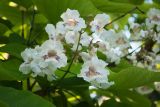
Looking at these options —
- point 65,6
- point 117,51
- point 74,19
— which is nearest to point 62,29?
point 74,19

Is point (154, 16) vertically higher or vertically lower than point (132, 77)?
higher

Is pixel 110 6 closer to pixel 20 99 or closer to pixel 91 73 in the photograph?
pixel 91 73

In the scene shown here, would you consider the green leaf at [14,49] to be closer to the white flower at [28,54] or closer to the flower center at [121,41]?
the white flower at [28,54]

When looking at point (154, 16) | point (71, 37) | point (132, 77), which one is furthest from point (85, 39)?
point (154, 16)

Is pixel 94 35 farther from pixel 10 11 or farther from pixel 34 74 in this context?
pixel 10 11

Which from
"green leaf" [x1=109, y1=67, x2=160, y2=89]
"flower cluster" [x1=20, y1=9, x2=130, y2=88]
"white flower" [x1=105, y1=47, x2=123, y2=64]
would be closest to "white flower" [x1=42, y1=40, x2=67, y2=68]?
"flower cluster" [x1=20, y1=9, x2=130, y2=88]

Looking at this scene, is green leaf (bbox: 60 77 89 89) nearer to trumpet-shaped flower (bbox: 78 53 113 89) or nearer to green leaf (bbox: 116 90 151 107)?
trumpet-shaped flower (bbox: 78 53 113 89)

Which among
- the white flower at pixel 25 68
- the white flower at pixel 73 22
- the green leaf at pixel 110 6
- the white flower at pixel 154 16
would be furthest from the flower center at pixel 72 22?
the white flower at pixel 154 16
